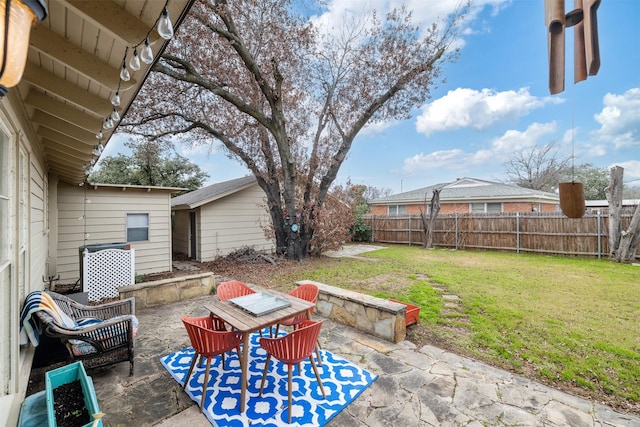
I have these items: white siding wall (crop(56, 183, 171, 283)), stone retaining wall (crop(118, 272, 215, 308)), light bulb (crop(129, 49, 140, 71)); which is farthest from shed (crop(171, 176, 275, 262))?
light bulb (crop(129, 49, 140, 71))

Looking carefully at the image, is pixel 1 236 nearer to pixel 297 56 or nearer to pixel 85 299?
pixel 85 299

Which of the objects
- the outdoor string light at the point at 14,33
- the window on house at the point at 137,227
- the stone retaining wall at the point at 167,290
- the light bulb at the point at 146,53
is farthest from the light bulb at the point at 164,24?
the window on house at the point at 137,227

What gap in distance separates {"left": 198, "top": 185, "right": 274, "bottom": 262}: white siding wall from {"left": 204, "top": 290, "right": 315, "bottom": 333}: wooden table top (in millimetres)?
7699

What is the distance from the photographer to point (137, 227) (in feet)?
27.1

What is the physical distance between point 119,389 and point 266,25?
8918mm

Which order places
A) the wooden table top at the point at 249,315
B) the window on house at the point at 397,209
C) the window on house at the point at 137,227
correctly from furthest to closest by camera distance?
the window on house at the point at 397,209 → the window on house at the point at 137,227 → the wooden table top at the point at 249,315

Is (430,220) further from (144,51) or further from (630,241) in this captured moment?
(144,51)

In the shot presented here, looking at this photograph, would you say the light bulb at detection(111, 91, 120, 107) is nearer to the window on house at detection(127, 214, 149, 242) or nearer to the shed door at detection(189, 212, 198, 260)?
the window on house at detection(127, 214, 149, 242)

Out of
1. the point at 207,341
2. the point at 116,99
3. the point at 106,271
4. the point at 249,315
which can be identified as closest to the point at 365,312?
the point at 249,315

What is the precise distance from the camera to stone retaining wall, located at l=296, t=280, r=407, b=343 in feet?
12.6

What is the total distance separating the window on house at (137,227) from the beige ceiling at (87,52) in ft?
19.7

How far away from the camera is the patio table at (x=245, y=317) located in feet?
8.54

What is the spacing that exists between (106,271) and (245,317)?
16.4 ft

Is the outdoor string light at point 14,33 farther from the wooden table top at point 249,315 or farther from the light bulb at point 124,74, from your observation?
the wooden table top at point 249,315
